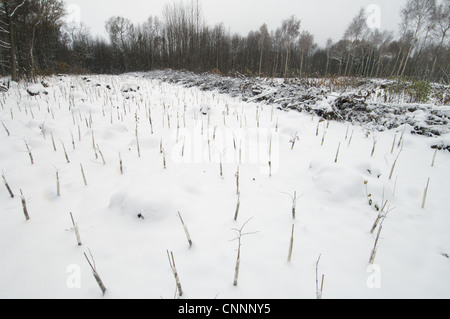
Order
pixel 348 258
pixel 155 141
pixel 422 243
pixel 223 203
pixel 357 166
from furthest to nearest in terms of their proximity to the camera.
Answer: pixel 155 141
pixel 357 166
pixel 223 203
pixel 422 243
pixel 348 258

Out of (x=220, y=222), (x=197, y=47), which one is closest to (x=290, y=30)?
(x=197, y=47)

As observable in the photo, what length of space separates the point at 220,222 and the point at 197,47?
30.7m

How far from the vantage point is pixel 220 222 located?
1.66 metres

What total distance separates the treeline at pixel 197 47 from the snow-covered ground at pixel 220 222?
12097mm

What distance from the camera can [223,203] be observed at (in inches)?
74.8

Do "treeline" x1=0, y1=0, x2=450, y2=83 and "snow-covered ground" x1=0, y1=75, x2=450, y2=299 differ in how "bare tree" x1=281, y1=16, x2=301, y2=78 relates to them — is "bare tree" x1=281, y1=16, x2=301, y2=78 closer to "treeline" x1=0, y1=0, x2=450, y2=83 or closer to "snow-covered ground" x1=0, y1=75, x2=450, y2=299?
"treeline" x1=0, y1=0, x2=450, y2=83

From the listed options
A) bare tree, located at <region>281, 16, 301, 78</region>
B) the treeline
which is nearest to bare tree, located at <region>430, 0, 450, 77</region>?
the treeline

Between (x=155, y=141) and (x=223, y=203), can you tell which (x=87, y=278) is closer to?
(x=223, y=203)

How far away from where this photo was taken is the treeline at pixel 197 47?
1506 cm

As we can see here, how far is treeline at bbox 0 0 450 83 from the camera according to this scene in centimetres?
1506

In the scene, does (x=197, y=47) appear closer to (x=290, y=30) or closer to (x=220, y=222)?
(x=290, y=30)

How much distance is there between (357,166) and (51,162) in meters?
3.97

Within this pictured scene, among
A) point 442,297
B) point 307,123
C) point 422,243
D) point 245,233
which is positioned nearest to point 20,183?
point 245,233

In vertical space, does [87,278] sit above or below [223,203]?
below
